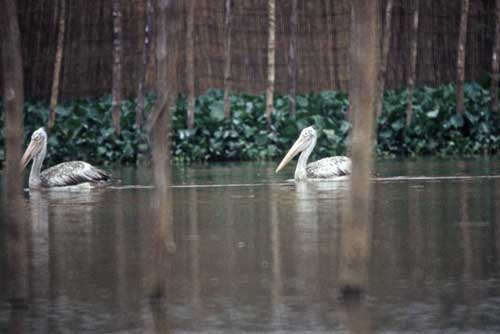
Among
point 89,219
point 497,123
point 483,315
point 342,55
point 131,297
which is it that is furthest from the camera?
point 342,55

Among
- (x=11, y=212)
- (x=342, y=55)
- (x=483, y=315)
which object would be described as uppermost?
(x=342, y=55)

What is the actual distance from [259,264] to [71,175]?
1089 cm

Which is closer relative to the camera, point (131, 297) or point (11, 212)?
point (11, 212)

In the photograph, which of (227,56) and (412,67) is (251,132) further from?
(412,67)

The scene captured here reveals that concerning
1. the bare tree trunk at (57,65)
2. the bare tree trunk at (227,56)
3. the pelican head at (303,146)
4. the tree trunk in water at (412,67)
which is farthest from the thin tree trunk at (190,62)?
the pelican head at (303,146)

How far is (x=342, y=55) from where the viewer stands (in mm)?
30469

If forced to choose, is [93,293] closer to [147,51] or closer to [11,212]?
[11,212]

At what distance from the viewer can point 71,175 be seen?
21.0 m

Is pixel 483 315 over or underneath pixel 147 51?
underneath

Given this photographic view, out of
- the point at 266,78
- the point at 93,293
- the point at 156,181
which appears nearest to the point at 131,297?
the point at 93,293

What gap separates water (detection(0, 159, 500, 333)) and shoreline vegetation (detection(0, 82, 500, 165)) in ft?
33.0

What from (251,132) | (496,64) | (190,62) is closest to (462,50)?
(496,64)

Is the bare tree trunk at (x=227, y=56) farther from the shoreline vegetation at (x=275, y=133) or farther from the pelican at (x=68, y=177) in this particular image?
the pelican at (x=68, y=177)

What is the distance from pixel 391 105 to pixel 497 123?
254 cm
